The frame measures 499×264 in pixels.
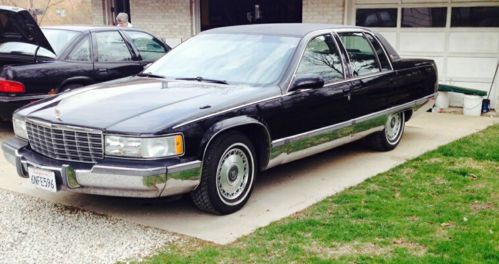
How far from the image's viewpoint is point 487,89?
10461 millimetres

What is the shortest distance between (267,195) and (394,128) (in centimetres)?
270

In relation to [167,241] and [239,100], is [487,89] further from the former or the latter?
[167,241]

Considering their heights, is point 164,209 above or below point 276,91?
below

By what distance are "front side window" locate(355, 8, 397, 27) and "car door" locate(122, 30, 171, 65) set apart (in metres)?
4.18

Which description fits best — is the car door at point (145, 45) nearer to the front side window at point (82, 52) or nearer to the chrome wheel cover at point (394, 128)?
the front side window at point (82, 52)

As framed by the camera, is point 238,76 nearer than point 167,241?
No

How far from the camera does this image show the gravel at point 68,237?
414cm

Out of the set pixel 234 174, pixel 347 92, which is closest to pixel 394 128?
pixel 347 92

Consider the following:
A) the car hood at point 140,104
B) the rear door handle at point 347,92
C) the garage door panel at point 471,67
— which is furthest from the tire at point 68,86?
the garage door panel at point 471,67

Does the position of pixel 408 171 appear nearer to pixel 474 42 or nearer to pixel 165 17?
pixel 474 42

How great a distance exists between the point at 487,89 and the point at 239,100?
7.07 meters

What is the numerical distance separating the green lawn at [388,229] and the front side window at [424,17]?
534cm

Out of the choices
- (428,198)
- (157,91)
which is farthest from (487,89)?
(157,91)

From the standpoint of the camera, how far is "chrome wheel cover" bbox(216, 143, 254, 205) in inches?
190
